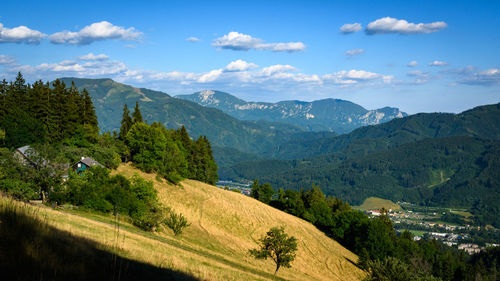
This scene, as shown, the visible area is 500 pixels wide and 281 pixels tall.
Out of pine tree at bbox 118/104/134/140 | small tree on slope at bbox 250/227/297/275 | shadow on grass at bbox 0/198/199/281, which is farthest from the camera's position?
pine tree at bbox 118/104/134/140

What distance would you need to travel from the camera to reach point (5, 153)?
171 ft

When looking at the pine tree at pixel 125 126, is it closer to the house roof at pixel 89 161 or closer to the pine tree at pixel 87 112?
the pine tree at pixel 87 112

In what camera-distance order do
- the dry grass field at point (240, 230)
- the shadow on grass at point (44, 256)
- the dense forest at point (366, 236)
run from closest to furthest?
the shadow on grass at point (44, 256) < the dry grass field at point (240, 230) < the dense forest at point (366, 236)

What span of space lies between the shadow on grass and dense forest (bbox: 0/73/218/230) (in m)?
31.5

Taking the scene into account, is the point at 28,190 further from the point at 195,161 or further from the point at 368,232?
the point at 368,232

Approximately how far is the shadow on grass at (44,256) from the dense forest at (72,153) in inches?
1240

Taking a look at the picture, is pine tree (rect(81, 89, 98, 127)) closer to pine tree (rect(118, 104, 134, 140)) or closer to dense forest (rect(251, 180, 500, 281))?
pine tree (rect(118, 104, 134, 140))

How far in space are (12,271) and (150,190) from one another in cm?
5199

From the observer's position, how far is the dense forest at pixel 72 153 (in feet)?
170

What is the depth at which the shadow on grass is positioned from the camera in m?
9.49

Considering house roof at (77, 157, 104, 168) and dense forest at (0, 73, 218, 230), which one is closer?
dense forest at (0, 73, 218, 230)

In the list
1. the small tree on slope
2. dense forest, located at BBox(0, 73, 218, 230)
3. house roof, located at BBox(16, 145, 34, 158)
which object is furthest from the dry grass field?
house roof, located at BBox(16, 145, 34, 158)

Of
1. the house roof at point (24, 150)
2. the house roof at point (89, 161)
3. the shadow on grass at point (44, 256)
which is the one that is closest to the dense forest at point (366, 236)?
the house roof at point (89, 161)

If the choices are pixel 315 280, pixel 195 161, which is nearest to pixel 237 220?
pixel 315 280
